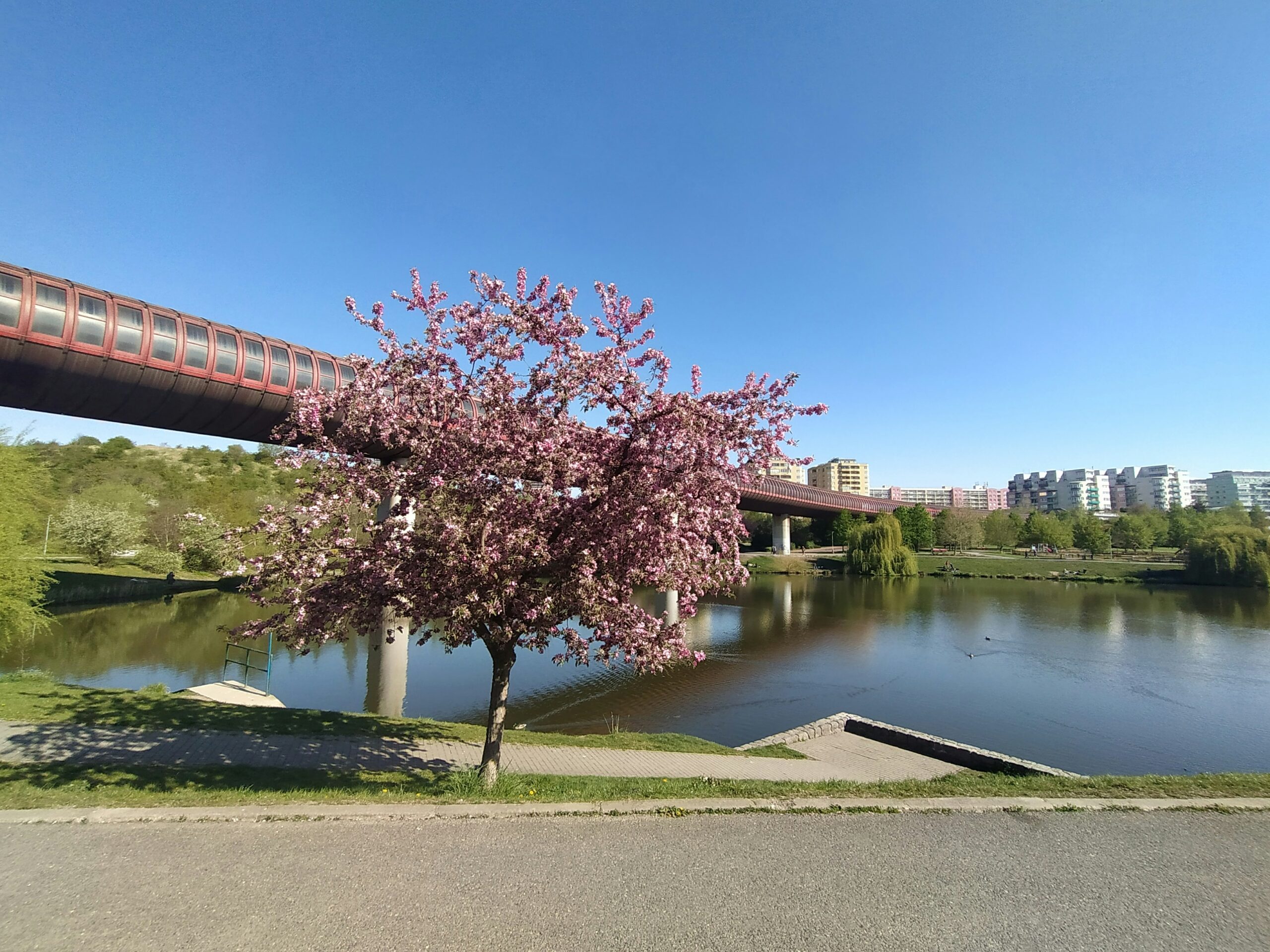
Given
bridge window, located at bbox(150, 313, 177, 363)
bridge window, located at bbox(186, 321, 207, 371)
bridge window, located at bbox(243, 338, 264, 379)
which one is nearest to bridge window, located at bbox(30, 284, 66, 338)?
bridge window, located at bbox(150, 313, 177, 363)

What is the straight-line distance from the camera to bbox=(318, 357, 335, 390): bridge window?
24312 mm

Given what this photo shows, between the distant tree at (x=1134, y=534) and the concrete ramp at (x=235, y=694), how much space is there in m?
121

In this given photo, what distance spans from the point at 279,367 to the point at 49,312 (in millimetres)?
6234

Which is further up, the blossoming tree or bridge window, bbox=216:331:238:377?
bridge window, bbox=216:331:238:377

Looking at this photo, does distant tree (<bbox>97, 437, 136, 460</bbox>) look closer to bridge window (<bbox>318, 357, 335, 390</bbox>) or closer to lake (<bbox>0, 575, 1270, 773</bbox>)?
lake (<bbox>0, 575, 1270, 773</bbox>)

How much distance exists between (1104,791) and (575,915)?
8064 millimetres

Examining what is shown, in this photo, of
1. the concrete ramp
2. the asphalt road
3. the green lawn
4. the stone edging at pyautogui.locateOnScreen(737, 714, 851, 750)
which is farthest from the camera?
the green lawn

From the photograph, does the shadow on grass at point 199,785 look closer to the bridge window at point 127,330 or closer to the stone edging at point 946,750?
the stone edging at point 946,750

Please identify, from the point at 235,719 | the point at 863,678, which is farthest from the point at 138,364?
the point at 863,678

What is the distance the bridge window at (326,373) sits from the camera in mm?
24312

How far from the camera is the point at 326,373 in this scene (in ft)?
80.6

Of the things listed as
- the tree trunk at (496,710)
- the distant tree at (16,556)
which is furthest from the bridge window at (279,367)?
the tree trunk at (496,710)

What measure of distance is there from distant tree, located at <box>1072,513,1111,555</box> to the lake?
191ft

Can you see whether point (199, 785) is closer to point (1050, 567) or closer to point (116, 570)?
point (116, 570)
